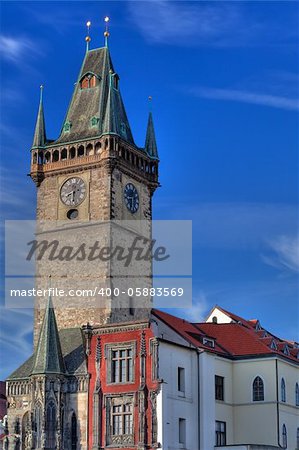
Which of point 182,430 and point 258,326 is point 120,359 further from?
point 258,326

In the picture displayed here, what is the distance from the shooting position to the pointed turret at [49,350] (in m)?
76.1

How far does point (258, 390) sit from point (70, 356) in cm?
1601

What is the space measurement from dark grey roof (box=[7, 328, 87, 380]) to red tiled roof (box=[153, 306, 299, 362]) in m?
7.61

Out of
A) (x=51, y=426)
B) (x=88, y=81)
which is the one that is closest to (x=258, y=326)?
(x=51, y=426)

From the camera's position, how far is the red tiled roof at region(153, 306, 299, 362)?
271ft

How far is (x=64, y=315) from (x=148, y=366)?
11.3 metres

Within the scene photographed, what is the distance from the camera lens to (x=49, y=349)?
7656 cm

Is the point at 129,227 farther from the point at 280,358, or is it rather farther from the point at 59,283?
the point at 280,358

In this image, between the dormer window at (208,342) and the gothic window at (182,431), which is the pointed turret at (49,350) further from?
the dormer window at (208,342)

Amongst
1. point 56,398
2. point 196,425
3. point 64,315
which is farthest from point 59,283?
point 196,425

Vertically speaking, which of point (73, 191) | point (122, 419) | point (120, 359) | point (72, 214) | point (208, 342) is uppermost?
point (73, 191)

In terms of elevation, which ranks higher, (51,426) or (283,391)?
(283,391)

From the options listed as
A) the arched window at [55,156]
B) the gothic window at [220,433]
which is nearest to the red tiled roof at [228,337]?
the gothic window at [220,433]

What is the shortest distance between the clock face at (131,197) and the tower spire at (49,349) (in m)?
13.0
